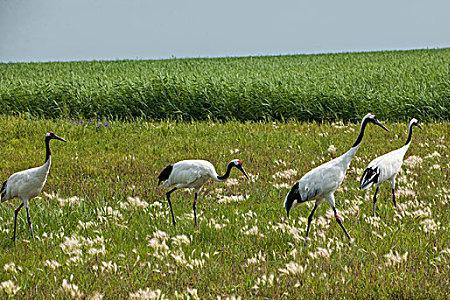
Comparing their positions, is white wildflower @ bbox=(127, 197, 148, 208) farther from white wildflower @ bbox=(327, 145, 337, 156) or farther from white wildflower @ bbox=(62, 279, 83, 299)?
white wildflower @ bbox=(327, 145, 337, 156)

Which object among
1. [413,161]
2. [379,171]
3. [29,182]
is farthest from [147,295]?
[413,161]

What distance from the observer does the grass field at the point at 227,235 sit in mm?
7879

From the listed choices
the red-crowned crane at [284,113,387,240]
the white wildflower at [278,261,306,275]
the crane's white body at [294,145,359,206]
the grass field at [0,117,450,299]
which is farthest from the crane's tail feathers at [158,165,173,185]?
the white wildflower at [278,261,306,275]

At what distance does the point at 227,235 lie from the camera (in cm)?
1011

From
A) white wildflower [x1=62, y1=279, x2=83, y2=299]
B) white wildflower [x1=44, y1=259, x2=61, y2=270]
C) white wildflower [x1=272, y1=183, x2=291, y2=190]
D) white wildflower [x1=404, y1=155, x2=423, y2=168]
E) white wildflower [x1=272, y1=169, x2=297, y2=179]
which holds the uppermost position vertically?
white wildflower [x1=404, y1=155, x2=423, y2=168]

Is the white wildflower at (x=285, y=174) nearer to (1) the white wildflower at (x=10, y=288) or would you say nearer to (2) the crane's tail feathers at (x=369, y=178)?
(2) the crane's tail feathers at (x=369, y=178)

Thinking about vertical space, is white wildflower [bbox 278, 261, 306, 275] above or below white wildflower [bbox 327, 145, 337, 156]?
below

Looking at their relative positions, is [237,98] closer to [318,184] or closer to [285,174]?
[285,174]

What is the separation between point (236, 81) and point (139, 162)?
598 inches

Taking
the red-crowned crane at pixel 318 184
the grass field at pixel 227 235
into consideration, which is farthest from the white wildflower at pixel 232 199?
the red-crowned crane at pixel 318 184

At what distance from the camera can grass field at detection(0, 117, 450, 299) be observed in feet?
25.8

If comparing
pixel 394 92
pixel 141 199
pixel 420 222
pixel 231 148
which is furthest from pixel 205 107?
pixel 420 222

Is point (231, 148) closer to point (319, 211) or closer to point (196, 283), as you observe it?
point (319, 211)

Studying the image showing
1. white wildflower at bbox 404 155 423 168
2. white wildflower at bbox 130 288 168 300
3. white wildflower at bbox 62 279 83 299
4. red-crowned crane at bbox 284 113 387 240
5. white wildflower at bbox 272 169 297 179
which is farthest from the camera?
white wildflower at bbox 404 155 423 168
